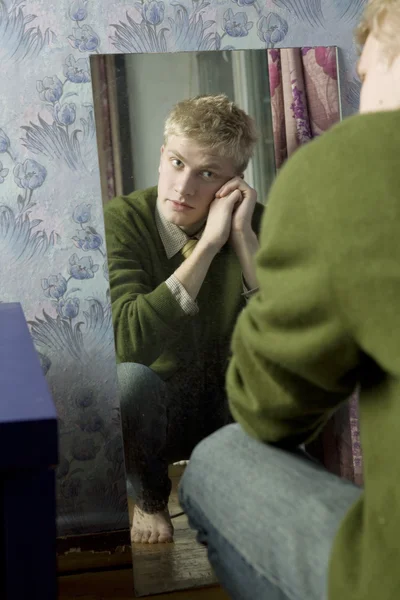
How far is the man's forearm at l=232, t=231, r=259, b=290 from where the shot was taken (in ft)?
6.44

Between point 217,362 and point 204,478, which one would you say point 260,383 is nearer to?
point 204,478

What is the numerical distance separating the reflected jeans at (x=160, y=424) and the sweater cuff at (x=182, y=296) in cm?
14

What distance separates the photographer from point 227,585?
915mm

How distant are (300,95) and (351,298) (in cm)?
145

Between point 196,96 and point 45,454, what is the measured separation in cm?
142

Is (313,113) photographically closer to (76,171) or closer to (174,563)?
(76,171)

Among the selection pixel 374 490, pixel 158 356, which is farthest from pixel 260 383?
pixel 158 356

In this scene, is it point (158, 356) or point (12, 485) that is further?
point (158, 356)

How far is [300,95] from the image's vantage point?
80.4 inches

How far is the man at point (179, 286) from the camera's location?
6.37ft

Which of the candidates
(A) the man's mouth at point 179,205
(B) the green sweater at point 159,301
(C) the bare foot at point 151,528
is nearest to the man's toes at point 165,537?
(C) the bare foot at point 151,528

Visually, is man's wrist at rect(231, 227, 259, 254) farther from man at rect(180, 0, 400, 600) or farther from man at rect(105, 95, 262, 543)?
man at rect(180, 0, 400, 600)

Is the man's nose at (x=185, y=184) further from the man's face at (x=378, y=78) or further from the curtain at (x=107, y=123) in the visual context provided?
the man's face at (x=378, y=78)

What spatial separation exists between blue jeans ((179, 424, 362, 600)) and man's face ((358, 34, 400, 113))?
1.28 feet
